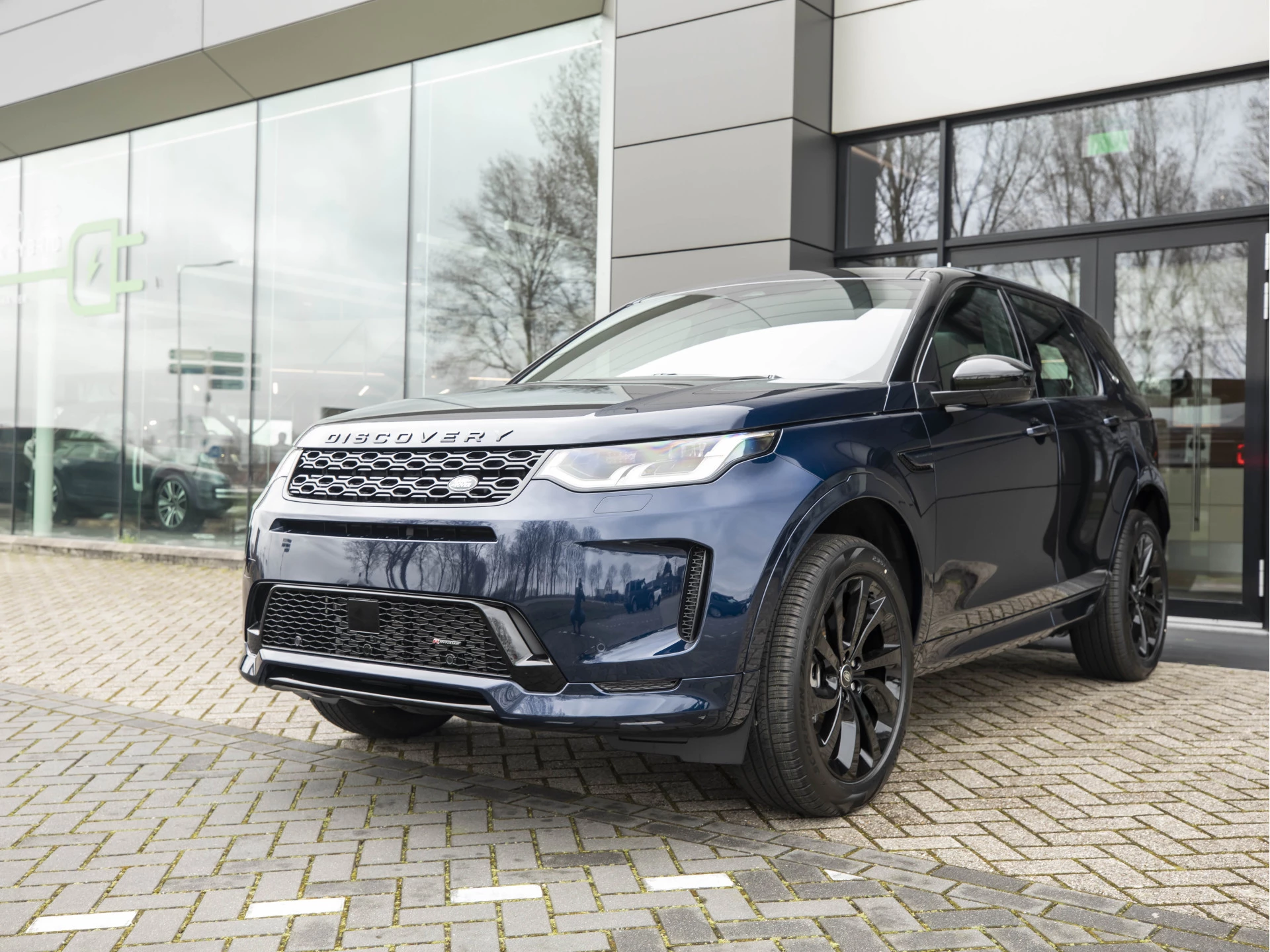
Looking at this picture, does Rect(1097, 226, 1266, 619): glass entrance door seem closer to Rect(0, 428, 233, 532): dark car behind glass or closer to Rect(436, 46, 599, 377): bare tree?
Rect(436, 46, 599, 377): bare tree

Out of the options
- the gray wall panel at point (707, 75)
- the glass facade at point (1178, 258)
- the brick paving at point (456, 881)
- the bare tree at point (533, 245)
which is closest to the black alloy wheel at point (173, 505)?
the bare tree at point (533, 245)

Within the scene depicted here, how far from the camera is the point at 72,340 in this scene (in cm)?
1535

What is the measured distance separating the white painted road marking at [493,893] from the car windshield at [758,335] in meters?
1.85

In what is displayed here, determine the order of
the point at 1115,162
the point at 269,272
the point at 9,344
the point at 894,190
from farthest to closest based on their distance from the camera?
1. the point at 9,344
2. the point at 269,272
3. the point at 894,190
4. the point at 1115,162

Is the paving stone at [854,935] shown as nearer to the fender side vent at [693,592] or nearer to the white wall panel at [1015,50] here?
the fender side vent at [693,592]

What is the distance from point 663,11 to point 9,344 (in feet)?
36.4

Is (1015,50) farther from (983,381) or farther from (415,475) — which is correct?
(415,475)

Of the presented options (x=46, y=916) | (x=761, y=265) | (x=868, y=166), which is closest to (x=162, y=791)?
(x=46, y=916)

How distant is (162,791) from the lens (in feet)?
13.0

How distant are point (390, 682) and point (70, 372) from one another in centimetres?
1387

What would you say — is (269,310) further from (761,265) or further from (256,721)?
(256,721)

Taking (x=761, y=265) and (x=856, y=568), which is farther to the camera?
(x=761, y=265)

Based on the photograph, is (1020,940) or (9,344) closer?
(1020,940)

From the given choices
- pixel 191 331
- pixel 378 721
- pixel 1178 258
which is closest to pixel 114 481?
pixel 191 331
